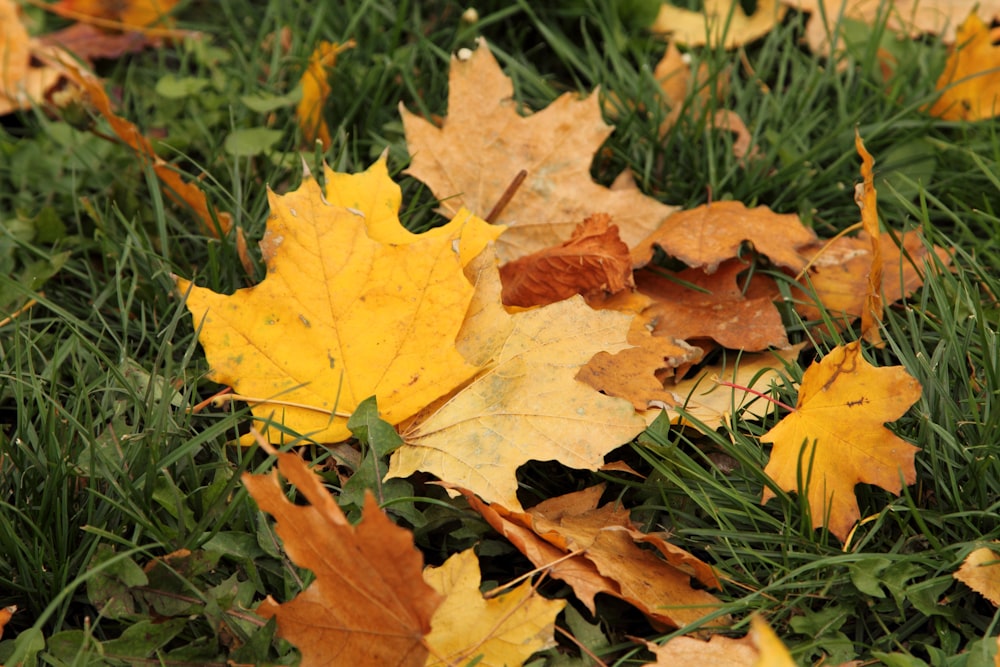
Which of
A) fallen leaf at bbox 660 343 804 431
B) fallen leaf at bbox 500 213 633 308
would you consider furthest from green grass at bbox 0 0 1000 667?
fallen leaf at bbox 500 213 633 308

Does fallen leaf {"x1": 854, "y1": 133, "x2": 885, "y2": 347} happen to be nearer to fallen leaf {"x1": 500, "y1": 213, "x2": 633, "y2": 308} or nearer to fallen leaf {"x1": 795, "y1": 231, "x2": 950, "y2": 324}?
fallen leaf {"x1": 795, "y1": 231, "x2": 950, "y2": 324}

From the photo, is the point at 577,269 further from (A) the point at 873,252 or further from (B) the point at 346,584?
(B) the point at 346,584

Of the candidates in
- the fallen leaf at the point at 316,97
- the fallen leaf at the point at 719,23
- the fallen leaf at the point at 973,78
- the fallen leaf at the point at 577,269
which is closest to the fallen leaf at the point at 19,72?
the fallen leaf at the point at 316,97

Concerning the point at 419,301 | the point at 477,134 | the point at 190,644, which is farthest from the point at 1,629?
the point at 477,134

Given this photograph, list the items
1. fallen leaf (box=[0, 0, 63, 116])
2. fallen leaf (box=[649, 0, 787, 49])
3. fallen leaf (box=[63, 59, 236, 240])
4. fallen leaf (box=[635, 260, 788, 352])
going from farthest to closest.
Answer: fallen leaf (box=[649, 0, 787, 49])
fallen leaf (box=[0, 0, 63, 116])
fallen leaf (box=[63, 59, 236, 240])
fallen leaf (box=[635, 260, 788, 352])

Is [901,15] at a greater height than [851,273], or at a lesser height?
greater

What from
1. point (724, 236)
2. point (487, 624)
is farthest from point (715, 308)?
point (487, 624)
